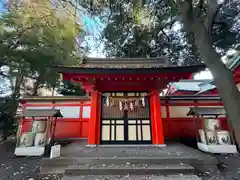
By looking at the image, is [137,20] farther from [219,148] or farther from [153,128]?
[219,148]

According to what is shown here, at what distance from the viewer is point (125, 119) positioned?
6375 millimetres

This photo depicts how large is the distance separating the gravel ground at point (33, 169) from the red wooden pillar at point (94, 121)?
6.04ft

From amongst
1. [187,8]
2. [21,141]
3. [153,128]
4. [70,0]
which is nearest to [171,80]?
[153,128]

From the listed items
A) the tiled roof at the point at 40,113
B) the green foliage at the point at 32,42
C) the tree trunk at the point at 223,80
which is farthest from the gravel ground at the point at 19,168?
the tree trunk at the point at 223,80

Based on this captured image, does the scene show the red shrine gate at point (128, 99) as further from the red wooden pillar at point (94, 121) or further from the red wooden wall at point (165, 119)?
the red wooden wall at point (165, 119)

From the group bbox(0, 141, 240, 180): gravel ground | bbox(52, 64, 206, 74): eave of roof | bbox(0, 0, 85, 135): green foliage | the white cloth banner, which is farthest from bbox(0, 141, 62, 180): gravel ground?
bbox(0, 0, 85, 135): green foliage

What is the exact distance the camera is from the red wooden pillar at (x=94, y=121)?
19.4 ft

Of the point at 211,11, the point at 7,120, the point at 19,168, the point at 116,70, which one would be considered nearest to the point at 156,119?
the point at 116,70

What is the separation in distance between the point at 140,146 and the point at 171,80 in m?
2.67

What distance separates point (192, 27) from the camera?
3699mm

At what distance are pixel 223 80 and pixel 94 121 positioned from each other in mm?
4348

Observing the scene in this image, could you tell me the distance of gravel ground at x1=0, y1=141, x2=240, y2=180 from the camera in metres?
3.92

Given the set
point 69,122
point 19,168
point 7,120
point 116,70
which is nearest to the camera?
point 19,168

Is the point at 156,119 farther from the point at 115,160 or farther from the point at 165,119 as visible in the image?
the point at 115,160
